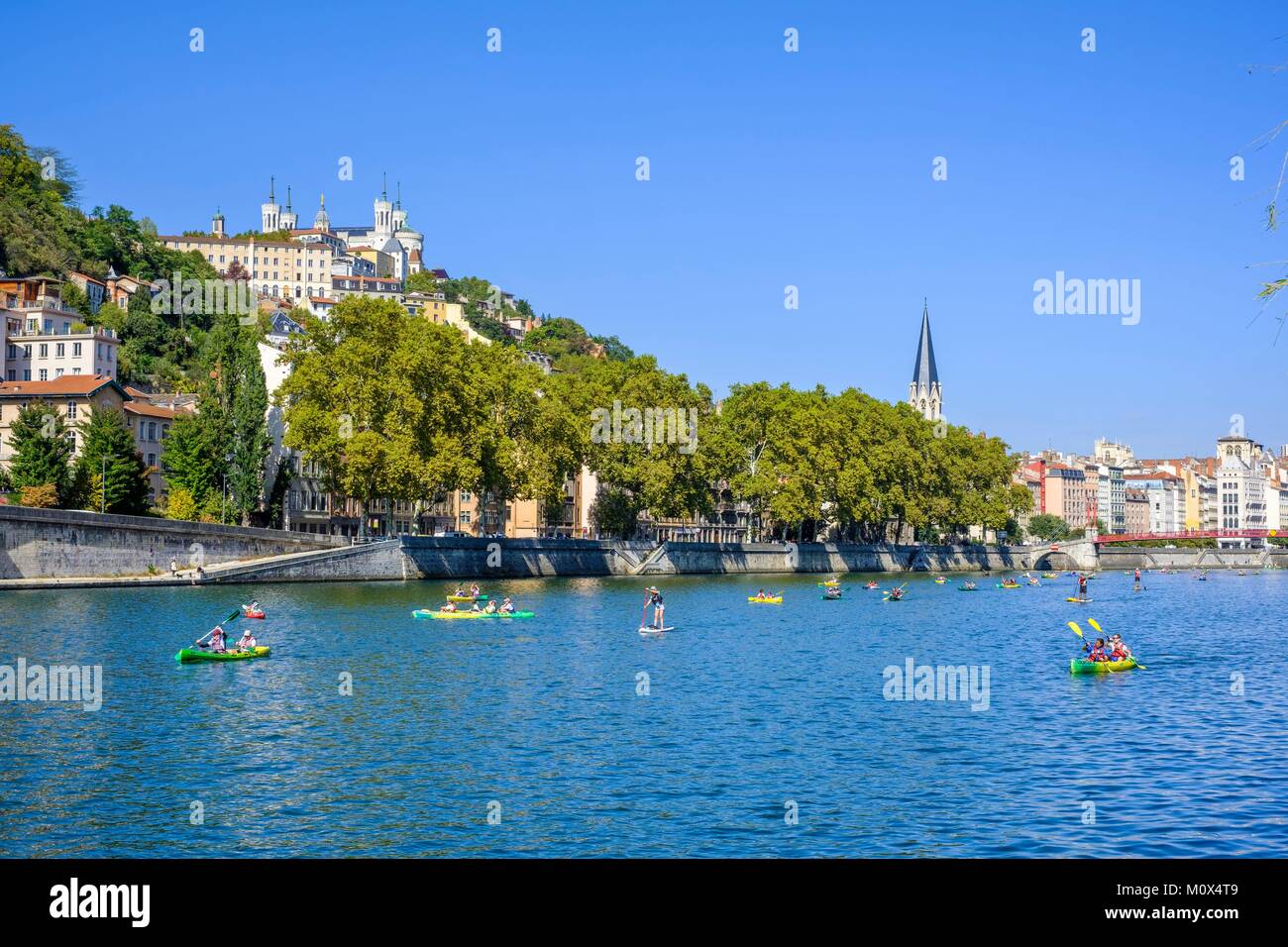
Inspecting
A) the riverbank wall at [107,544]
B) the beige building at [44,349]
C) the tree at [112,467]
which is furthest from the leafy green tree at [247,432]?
the beige building at [44,349]

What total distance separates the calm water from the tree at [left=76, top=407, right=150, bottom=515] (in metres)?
19.6

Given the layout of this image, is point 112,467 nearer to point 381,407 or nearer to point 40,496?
point 40,496

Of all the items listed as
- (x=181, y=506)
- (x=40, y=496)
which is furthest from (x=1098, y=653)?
(x=181, y=506)

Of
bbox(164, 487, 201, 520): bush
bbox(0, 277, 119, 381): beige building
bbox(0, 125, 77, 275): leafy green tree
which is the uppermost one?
bbox(0, 125, 77, 275): leafy green tree

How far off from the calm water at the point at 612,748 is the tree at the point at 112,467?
64.4ft

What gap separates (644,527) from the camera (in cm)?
13475

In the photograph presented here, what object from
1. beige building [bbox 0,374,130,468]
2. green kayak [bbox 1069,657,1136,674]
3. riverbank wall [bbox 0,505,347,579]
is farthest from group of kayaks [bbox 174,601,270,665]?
beige building [bbox 0,374,130,468]

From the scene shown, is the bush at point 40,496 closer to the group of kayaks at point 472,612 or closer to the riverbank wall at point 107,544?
the riverbank wall at point 107,544

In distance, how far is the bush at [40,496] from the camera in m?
69.8

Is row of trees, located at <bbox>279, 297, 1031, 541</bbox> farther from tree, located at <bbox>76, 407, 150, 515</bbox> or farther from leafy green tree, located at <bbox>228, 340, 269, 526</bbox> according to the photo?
tree, located at <bbox>76, 407, 150, 515</bbox>

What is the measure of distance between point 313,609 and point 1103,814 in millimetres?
46106

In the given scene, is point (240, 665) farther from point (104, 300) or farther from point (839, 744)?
point (104, 300)

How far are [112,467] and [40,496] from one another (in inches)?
236

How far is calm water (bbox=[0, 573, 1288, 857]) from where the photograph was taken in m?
20.5
